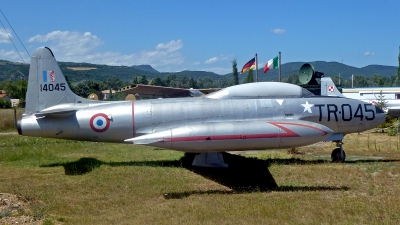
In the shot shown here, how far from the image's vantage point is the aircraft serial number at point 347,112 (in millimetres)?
13750

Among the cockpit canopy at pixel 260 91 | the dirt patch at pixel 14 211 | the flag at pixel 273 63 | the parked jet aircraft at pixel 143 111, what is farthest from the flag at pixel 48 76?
the flag at pixel 273 63

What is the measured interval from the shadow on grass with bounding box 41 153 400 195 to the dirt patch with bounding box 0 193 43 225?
318 cm

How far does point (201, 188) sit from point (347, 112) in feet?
21.5

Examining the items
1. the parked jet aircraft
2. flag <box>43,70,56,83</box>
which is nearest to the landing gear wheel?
the parked jet aircraft

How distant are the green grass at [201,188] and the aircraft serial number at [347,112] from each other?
161 cm

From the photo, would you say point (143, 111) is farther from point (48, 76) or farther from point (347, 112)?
point (347, 112)

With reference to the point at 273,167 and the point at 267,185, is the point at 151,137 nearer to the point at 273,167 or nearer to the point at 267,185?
the point at 267,185

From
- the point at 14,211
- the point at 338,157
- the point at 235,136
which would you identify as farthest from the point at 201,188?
the point at 338,157

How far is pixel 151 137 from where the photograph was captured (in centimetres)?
1062

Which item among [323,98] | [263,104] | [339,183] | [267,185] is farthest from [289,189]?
[323,98]

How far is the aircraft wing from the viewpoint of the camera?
10641 mm

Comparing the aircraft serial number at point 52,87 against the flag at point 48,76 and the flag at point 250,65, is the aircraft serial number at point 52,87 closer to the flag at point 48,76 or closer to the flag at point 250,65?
the flag at point 48,76

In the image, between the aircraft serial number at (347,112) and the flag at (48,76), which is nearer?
the flag at (48,76)

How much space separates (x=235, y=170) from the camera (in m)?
12.8
